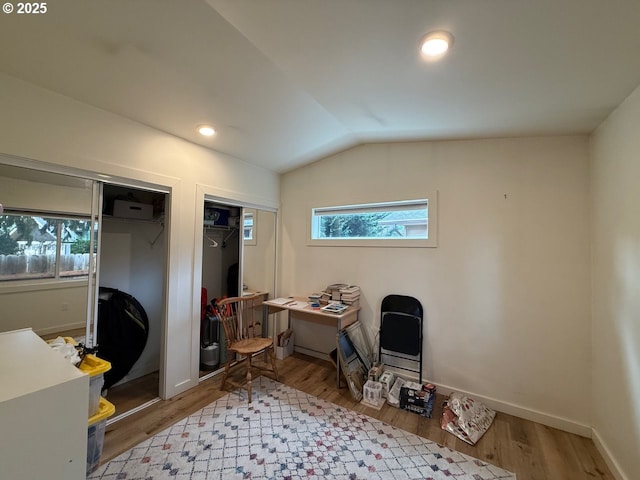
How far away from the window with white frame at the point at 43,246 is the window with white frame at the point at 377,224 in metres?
2.29

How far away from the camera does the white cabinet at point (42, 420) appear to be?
858 mm

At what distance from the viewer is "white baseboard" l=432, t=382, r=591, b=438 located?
81.0 inches

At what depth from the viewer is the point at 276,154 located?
3094 mm

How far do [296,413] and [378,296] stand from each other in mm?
1421

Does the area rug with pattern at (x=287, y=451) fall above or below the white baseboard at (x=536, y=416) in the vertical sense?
below

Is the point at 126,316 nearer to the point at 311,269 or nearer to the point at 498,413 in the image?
the point at 311,269

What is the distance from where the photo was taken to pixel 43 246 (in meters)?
1.86

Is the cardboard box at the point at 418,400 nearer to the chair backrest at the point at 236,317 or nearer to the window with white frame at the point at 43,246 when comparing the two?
the chair backrest at the point at 236,317

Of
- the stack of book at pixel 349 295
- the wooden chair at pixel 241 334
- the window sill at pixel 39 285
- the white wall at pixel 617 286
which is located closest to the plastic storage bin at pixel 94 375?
the window sill at pixel 39 285

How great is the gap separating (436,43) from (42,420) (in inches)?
90.6

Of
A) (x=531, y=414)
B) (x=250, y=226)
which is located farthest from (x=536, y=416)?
(x=250, y=226)

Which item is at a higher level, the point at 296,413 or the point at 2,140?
the point at 2,140

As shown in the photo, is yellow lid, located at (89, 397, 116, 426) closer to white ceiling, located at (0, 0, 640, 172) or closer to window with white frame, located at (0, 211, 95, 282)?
window with white frame, located at (0, 211, 95, 282)

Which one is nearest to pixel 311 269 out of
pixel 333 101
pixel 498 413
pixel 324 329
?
pixel 324 329
